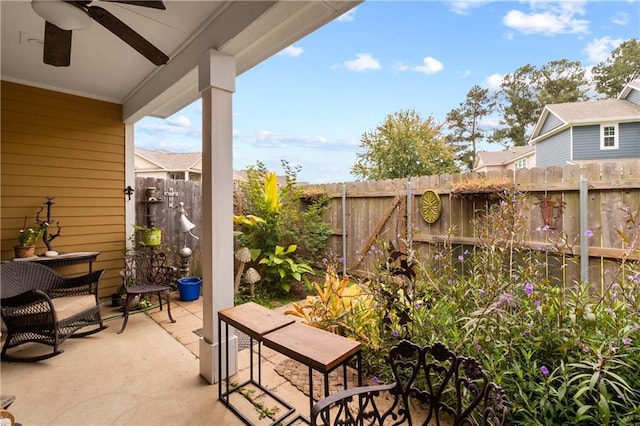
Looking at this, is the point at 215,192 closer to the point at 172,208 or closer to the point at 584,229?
the point at 172,208

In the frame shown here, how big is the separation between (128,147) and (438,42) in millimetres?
5547

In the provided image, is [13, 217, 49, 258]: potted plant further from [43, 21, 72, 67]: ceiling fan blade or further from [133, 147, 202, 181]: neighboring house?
[133, 147, 202, 181]: neighboring house

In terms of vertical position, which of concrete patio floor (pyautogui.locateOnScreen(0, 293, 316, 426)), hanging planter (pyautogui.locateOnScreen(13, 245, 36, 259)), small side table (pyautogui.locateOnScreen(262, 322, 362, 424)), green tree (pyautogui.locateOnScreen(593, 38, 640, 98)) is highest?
green tree (pyautogui.locateOnScreen(593, 38, 640, 98))

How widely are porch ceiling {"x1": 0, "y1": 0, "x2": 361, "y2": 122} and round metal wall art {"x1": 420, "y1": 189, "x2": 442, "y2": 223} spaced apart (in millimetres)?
2446

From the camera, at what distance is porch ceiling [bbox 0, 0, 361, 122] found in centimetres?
190

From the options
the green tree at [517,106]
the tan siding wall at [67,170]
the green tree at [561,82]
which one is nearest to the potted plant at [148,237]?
the tan siding wall at [67,170]

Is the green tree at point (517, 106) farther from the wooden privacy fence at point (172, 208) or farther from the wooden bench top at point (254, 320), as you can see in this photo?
the wooden bench top at point (254, 320)

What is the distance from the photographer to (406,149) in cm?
869

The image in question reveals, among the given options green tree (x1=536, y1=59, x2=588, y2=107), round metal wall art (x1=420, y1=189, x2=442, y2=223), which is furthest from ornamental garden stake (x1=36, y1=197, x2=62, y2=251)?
green tree (x1=536, y1=59, x2=588, y2=107)

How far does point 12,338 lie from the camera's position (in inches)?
103

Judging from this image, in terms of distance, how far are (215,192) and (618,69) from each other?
1336 centimetres

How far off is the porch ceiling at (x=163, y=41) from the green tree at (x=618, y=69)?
471 inches

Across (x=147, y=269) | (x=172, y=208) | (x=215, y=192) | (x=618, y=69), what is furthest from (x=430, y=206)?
(x=618, y=69)

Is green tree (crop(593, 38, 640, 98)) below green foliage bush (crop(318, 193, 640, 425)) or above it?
above
